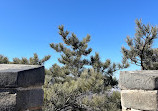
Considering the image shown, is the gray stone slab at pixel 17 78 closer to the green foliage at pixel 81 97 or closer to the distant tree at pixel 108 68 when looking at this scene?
the green foliage at pixel 81 97

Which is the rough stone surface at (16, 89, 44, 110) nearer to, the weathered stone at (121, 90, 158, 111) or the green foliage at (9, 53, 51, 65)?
the weathered stone at (121, 90, 158, 111)

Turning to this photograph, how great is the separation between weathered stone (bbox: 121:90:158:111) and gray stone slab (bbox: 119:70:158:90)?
45 mm

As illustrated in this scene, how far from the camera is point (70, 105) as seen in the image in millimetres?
3730

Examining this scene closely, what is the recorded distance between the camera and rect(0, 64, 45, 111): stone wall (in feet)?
3.59

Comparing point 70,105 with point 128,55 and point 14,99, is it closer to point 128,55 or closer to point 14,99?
point 14,99

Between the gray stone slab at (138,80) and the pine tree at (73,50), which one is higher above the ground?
the pine tree at (73,50)

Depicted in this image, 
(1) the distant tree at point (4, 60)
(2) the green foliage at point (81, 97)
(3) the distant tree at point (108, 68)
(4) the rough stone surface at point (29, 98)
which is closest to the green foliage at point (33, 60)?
(1) the distant tree at point (4, 60)

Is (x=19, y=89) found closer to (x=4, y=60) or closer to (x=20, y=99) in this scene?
(x=20, y=99)

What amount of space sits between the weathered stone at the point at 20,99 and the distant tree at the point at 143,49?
24.1ft

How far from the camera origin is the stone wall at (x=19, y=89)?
109 centimetres

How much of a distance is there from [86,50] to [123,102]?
710 cm

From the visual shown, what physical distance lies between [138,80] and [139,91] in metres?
0.11

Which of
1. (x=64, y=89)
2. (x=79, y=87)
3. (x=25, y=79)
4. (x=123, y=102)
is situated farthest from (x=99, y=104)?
(x=25, y=79)

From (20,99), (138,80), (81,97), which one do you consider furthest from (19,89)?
(81,97)
